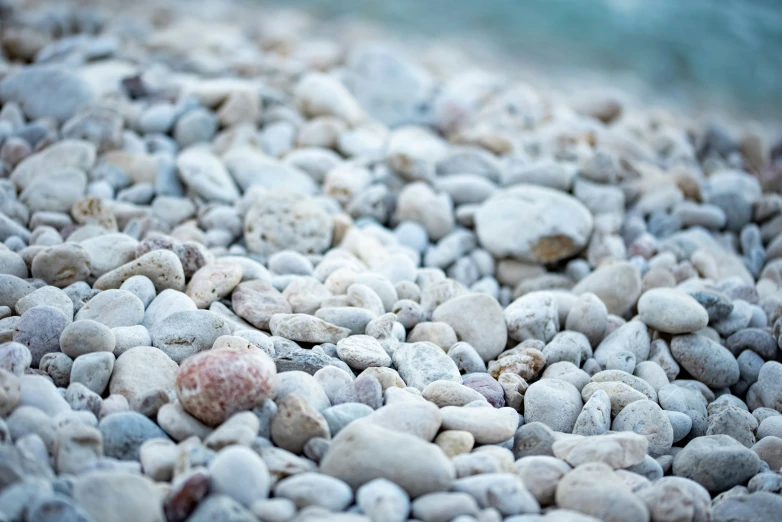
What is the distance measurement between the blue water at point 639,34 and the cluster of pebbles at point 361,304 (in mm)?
2186

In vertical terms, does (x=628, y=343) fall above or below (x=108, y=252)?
below

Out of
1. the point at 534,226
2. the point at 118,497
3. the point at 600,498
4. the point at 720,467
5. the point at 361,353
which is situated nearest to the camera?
the point at 118,497

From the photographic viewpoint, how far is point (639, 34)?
5.95 m

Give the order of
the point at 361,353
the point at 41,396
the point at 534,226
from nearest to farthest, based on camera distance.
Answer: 1. the point at 41,396
2. the point at 361,353
3. the point at 534,226

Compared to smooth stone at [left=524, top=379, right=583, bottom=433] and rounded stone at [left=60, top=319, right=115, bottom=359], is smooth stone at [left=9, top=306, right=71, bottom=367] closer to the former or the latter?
rounded stone at [left=60, top=319, right=115, bottom=359]

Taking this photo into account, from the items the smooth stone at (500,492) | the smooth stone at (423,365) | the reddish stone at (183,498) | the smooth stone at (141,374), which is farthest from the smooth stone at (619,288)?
the reddish stone at (183,498)

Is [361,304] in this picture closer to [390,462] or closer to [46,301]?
[390,462]

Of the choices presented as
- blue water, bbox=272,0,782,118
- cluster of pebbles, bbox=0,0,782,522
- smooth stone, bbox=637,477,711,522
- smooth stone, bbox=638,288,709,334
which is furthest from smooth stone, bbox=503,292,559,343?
blue water, bbox=272,0,782,118

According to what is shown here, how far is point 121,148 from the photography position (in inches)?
108

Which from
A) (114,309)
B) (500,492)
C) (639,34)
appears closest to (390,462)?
(500,492)

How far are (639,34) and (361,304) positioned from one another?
17.0 feet

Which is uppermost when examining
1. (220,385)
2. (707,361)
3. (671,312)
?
(220,385)

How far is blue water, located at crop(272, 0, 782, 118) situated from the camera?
222 inches

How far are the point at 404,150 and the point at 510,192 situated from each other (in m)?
0.56
